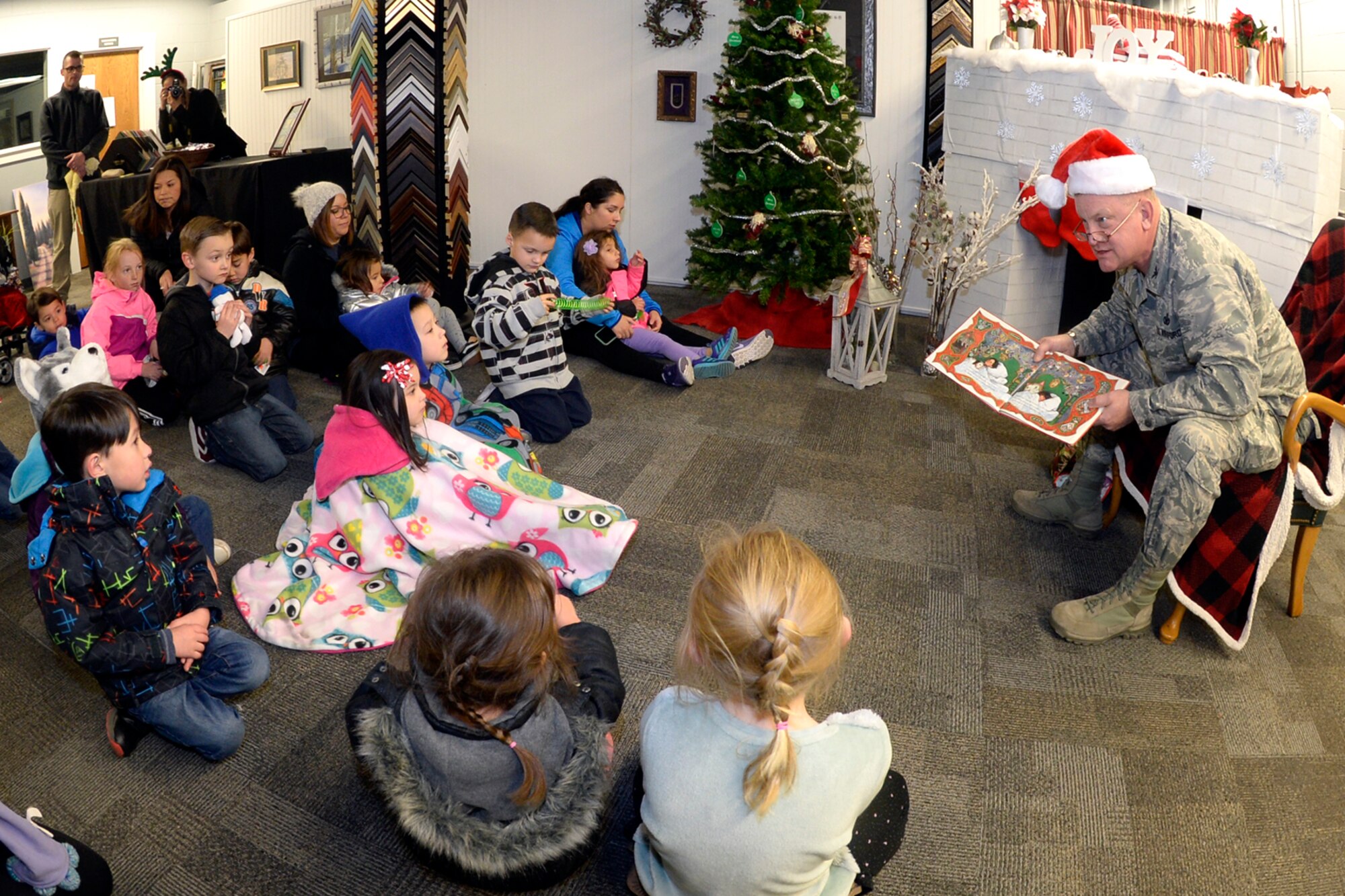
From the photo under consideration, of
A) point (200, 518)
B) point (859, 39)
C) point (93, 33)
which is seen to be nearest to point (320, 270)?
point (93, 33)

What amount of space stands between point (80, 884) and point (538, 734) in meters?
0.99

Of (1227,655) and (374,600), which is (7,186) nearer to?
(374,600)

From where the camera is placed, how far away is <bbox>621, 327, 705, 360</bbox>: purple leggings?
16.4ft

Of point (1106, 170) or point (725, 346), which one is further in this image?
point (725, 346)

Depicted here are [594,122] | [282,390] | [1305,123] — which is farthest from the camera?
[594,122]

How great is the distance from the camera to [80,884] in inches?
76.0

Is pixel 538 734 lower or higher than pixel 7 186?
lower

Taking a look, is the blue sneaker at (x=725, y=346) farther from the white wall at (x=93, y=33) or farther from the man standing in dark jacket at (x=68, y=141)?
the man standing in dark jacket at (x=68, y=141)

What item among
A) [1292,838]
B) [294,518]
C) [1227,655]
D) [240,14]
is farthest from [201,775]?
[240,14]

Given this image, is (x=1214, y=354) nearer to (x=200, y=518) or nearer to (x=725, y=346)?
(x=725, y=346)

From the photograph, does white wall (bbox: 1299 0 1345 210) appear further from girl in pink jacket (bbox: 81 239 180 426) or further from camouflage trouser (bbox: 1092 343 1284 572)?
girl in pink jacket (bbox: 81 239 180 426)

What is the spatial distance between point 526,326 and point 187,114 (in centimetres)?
217

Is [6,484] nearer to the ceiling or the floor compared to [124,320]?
nearer to the floor

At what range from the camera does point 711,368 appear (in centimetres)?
494
